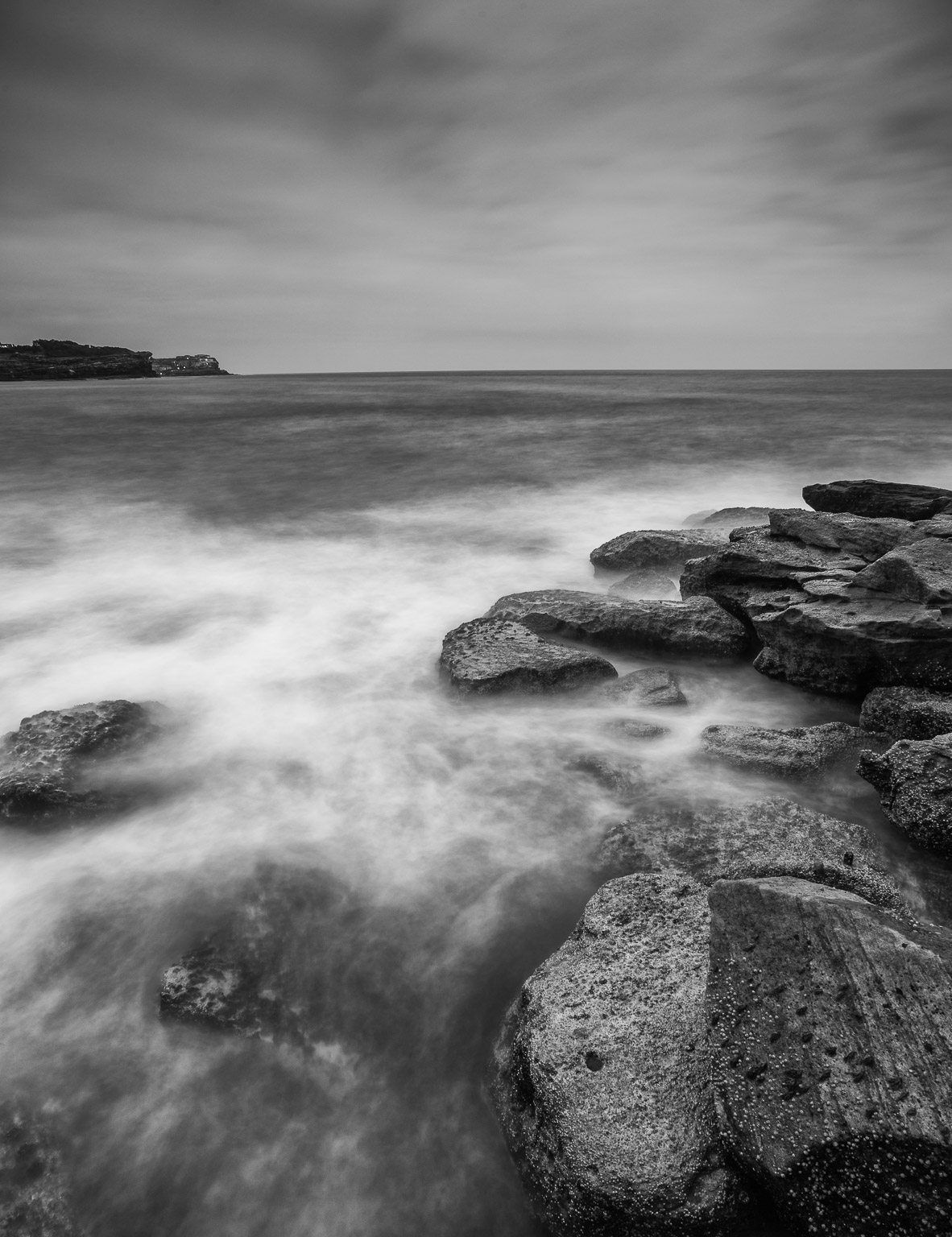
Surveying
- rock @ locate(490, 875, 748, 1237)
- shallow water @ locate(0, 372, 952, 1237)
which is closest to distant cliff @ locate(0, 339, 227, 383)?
shallow water @ locate(0, 372, 952, 1237)

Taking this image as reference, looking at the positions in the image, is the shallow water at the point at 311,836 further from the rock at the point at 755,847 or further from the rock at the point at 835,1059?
the rock at the point at 835,1059

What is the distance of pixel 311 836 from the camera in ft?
15.9

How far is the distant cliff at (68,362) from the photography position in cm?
8969

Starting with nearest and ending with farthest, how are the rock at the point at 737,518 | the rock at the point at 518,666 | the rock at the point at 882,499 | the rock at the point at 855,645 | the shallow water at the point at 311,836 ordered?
1. the shallow water at the point at 311,836
2. the rock at the point at 855,645
3. the rock at the point at 518,666
4. the rock at the point at 882,499
5. the rock at the point at 737,518

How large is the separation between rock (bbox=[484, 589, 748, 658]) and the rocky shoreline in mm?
420

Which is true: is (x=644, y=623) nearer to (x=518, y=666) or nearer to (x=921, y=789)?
(x=518, y=666)

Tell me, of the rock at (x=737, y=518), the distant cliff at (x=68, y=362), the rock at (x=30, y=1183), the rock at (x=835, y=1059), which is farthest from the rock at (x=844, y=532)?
the distant cliff at (x=68, y=362)

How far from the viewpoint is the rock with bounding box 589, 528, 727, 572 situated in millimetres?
9477

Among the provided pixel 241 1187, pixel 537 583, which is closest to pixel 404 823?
pixel 241 1187

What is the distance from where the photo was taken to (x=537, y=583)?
33.1 ft

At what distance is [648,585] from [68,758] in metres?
6.58

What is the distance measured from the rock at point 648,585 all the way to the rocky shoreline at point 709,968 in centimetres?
214

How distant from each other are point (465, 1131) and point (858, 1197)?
1569mm

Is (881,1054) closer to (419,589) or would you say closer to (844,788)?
(844,788)
